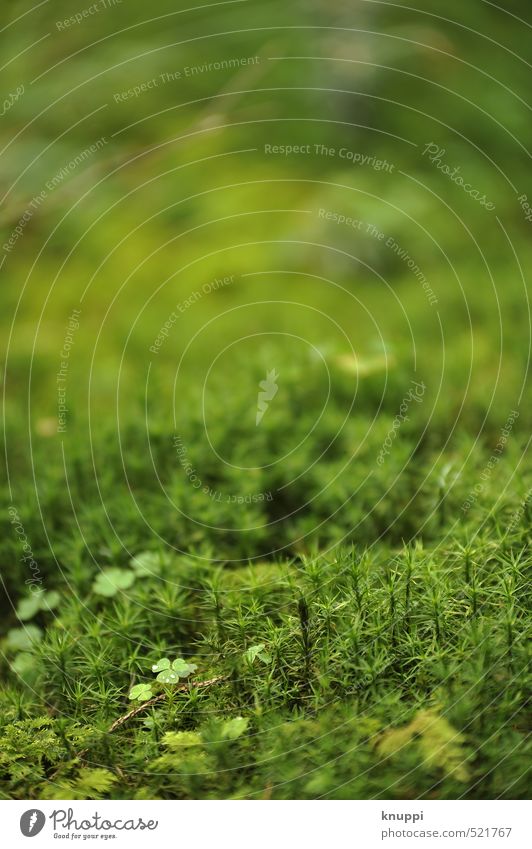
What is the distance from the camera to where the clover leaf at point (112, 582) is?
80.2 inches

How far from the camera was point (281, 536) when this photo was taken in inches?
87.9

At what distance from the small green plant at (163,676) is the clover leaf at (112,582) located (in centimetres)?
31

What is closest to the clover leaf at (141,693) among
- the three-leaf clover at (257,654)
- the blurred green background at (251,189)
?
the three-leaf clover at (257,654)

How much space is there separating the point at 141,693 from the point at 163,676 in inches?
2.5

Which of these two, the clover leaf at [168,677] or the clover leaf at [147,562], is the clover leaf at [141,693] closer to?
the clover leaf at [168,677]

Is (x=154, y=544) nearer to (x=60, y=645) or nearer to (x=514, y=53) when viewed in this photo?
(x=60, y=645)

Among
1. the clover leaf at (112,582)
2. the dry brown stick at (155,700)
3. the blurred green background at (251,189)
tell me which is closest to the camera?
the dry brown stick at (155,700)

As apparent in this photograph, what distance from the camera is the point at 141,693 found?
1745 millimetres

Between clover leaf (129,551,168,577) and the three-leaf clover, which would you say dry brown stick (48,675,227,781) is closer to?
the three-leaf clover

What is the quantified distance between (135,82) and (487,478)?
2.62m

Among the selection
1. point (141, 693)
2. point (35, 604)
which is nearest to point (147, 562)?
point (35, 604)

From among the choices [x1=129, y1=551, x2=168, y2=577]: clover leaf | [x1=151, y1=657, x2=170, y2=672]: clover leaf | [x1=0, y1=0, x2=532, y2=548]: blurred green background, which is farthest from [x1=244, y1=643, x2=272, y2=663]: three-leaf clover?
[x1=0, y1=0, x2=532, y2=548]: blurred green background

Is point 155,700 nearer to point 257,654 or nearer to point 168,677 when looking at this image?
point 168,677

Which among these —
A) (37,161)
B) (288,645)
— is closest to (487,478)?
(288,645)
